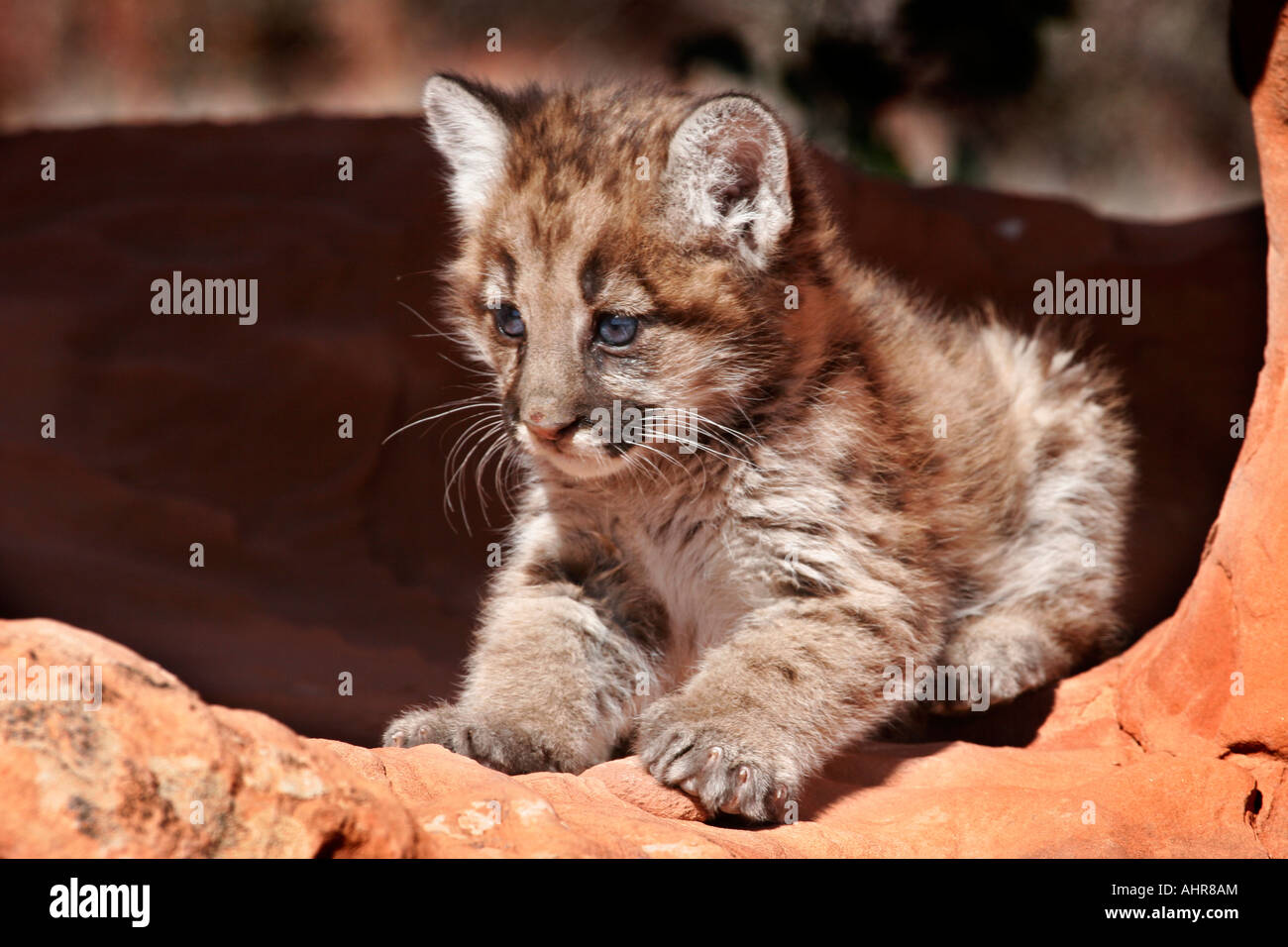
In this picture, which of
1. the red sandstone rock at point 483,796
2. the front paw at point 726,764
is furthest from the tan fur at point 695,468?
the red sandstone rock at point 483,796

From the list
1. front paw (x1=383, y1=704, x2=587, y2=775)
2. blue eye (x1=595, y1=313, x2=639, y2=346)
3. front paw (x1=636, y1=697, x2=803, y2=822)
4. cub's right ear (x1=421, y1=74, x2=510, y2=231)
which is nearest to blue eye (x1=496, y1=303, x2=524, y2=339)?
blue eye (x1=595, y1=313, x2=639, y2=346)

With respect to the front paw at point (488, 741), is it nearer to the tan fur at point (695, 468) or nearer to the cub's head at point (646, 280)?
the tan fur at point (695, 468)

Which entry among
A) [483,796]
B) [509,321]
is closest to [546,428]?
[509,321]

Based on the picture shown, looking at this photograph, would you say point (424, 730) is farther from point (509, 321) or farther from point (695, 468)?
point (509, 321)

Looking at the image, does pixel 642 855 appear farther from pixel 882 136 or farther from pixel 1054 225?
pixel 882 136

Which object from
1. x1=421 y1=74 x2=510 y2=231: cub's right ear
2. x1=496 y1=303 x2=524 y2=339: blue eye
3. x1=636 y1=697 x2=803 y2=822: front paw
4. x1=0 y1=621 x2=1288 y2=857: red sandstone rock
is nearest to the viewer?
x1=0 y1=621 x2=1288 y2=857: red sandstone rock

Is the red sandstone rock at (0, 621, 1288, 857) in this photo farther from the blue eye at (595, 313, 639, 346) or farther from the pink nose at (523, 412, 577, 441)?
the blue eye at (595, 313, 639, 346)
